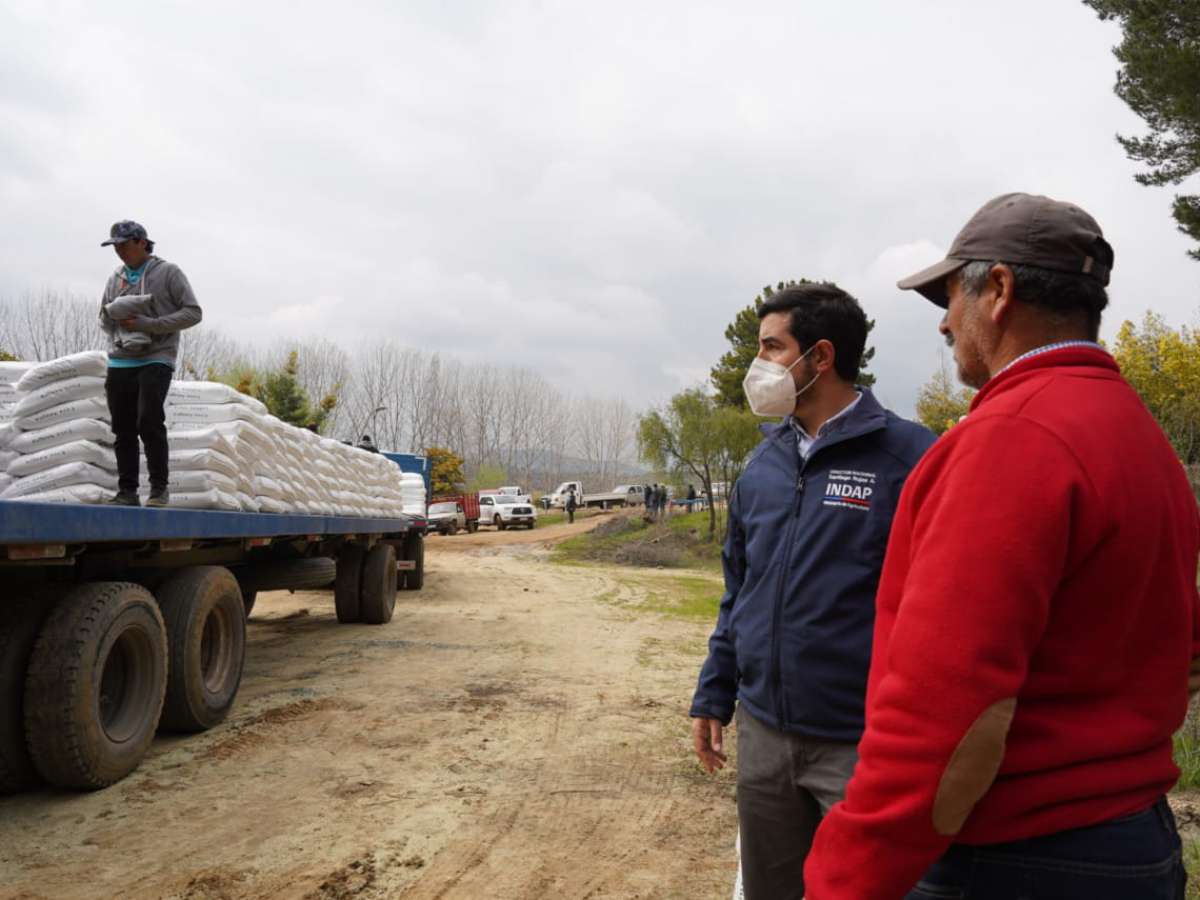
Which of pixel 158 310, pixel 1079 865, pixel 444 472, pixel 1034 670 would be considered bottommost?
pixel 1079 865

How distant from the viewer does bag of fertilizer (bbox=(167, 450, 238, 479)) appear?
220 inches

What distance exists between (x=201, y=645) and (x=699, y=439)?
2827 centimetres

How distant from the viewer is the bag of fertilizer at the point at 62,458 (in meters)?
4.93

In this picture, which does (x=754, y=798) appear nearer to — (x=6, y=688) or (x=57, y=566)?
(x=6, y=688)

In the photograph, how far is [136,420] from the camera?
5273 mm

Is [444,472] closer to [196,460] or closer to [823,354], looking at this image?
[196,460]

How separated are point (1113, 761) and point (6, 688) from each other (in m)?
4.50

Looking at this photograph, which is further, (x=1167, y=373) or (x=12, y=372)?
(x=1167, y=373)

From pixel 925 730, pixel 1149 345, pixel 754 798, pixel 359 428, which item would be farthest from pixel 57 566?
pixel 359 428

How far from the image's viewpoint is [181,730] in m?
5.56

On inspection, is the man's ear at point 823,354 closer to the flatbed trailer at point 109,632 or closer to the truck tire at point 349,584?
the flatbed trailer at point 109,632

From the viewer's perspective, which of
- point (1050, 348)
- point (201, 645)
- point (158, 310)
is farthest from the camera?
point (201, 645)

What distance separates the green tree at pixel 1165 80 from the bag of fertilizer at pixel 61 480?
12929 millimetres

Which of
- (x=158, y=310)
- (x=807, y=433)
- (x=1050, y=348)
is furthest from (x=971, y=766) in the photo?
(x=158, y=310)
